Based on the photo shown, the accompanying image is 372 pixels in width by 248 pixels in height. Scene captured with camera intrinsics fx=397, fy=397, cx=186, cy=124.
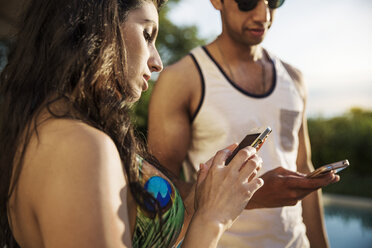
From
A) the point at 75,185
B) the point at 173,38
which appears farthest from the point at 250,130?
the point at 173,38

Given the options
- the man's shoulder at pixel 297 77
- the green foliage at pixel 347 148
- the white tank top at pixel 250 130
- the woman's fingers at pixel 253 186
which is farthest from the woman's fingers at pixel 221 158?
the green foliage at pixel 347 148

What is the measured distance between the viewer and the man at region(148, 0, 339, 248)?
86.5 inches

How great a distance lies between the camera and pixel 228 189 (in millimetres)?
1300

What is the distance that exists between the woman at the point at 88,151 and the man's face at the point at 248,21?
1.01 metres

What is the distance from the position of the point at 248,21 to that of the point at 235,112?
21.8 inches

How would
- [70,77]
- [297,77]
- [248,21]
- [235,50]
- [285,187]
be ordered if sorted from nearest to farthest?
[70,77], [285,187], [248,21], [235,50], [297,77]

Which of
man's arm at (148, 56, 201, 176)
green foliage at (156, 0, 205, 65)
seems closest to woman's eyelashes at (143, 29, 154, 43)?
man's arm at (148, 56, 201, 176)

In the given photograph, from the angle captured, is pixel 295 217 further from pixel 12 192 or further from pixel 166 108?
pixel 12 192

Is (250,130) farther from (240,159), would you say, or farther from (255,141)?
(240,159)

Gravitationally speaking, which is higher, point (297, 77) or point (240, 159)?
point (240, 159)

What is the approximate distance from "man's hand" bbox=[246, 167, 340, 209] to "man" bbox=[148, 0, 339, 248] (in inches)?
13.7

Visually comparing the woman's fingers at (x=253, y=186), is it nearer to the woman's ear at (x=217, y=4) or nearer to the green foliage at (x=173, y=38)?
the woman's ear at (x=217, y=4)

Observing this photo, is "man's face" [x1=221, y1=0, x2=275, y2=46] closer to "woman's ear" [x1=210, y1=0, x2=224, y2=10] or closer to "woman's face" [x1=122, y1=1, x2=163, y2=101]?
"woman's ear" [x1=210, y1=0, x2=224, y2=10]

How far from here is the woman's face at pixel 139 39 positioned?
4.41ft
